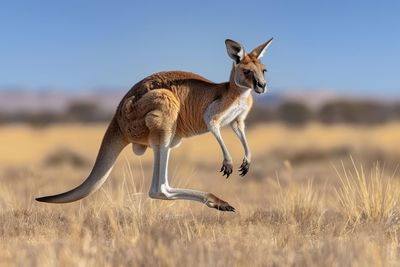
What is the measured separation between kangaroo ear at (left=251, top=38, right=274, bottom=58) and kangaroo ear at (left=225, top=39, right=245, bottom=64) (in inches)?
6.6

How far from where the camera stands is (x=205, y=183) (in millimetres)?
19328

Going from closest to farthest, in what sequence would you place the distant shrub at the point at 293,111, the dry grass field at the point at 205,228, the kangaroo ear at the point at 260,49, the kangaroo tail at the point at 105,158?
the dry grass field at the point at 205,228 < the kangaroo ear at the point at 260,49 < the kangaroo tail at the point at 105,158 < the distant shrub at the point at 293,111

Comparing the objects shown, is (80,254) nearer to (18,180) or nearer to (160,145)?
(160,145)

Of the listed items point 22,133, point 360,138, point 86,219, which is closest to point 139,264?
point 86,219

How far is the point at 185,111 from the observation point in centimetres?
806

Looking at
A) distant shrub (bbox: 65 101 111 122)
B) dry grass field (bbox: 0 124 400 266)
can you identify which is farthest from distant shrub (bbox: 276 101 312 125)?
dry grass field (bbox: 0 124 400 266)

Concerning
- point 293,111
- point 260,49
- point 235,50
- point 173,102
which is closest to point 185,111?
point 173,102

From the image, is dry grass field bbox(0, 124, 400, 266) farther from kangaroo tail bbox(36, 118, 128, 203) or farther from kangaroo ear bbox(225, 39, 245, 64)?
kangaroo ear bbox(225, 39, 245, 64)

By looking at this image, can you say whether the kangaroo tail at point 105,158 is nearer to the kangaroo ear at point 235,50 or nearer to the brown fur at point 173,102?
the brown fur at point 173,102

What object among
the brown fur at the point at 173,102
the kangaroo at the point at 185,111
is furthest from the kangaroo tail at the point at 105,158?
the brown fur at the point at 173,102

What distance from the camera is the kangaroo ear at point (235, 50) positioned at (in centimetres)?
786

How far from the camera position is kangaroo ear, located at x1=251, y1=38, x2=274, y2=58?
26.1 ft

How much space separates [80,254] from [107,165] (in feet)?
9.80

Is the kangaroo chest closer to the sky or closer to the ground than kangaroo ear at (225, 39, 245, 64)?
closer to the ground
